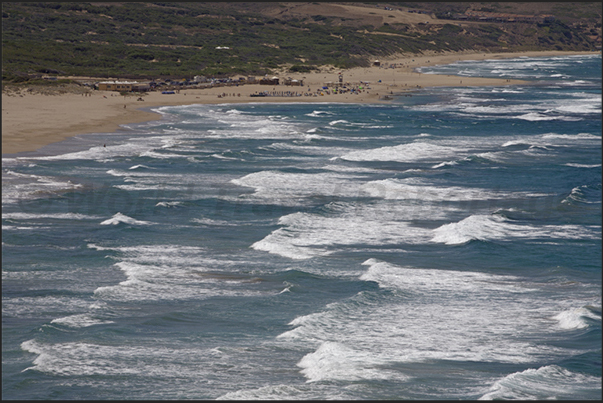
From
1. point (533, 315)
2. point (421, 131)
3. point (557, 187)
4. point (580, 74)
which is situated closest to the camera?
point (533, 315)

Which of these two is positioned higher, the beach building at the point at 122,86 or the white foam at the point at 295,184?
the beach building at the point at 122,86

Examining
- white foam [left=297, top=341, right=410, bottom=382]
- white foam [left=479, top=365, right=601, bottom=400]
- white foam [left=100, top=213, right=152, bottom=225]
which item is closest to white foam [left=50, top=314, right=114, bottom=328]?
white foam [left=297, top=341, right=410, bottom=382]

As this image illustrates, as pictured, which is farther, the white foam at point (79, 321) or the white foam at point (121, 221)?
the white foam at point (121, 221)

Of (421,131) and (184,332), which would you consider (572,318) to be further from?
(421,131)

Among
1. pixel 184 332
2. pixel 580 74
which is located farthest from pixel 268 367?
pixel 580 74

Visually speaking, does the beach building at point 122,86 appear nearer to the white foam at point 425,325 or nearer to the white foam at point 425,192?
the white foam at point 425,192

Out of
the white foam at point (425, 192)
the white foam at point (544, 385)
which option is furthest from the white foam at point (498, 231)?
the white foam at point (544, 385)

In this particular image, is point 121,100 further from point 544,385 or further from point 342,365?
point 544,385

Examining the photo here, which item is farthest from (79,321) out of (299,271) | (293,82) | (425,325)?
(293,82)
